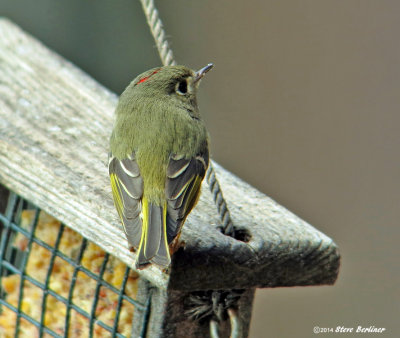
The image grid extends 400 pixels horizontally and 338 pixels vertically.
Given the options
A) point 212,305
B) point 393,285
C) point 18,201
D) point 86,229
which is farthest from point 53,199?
point 393,285

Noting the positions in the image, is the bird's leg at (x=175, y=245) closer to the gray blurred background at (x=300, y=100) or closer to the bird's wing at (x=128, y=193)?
the bird's wing at (x=128, y=193)

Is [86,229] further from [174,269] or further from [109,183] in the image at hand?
[174,269]

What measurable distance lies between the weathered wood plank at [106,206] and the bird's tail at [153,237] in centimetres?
10

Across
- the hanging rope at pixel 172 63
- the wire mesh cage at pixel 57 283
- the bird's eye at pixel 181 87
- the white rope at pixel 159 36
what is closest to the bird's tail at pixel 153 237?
the hanging rope at pixel 172 63

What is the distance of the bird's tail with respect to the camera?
2451 millimetres

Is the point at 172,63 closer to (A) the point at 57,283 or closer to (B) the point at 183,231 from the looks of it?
(B) the point at 183,231

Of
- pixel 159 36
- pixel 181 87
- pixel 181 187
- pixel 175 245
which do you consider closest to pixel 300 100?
pixel 181 87

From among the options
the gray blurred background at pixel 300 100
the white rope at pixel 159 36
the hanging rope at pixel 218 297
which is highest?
the gray blurred background at pixel 300 100

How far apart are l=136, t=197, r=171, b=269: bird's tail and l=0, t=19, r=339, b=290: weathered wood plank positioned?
0.10 meters

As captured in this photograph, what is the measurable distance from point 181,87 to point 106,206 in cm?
76

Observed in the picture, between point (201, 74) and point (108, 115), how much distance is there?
0.54 metres

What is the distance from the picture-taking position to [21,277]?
3.29 metres

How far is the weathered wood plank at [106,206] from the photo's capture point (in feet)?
8.75

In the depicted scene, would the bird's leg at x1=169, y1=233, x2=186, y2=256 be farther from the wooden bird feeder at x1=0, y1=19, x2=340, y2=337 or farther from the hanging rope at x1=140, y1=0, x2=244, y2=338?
the hanging rope at x1=140, y1=0, x2=244, y2=338
